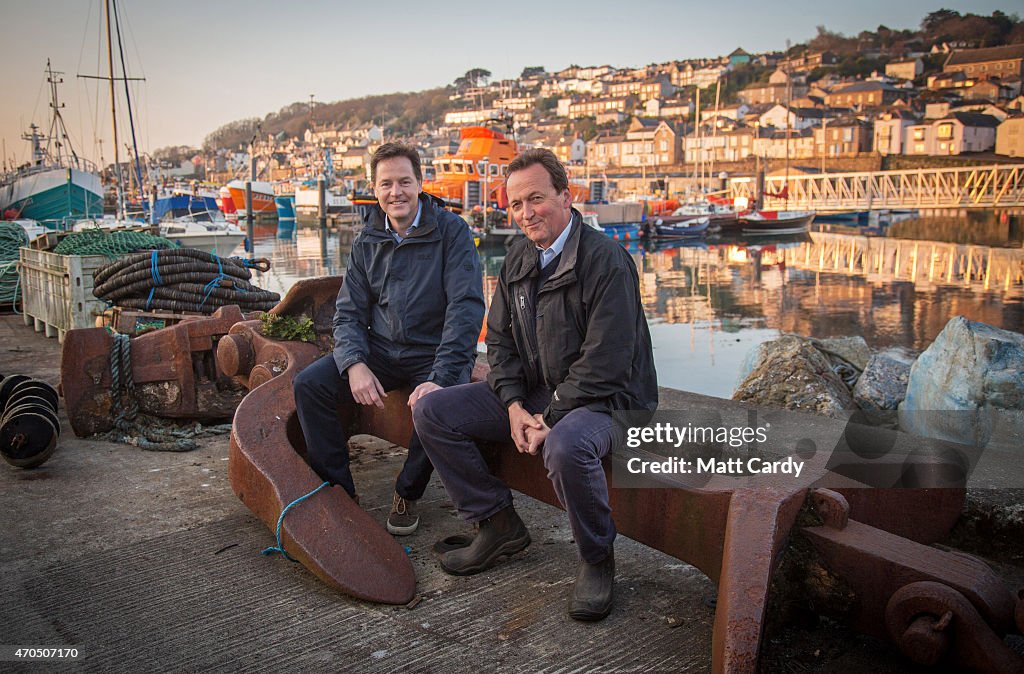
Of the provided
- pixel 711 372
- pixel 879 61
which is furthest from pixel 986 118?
pixel 711 372

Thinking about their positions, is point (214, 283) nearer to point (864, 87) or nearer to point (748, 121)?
point (748, 121)

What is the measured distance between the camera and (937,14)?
160 metres

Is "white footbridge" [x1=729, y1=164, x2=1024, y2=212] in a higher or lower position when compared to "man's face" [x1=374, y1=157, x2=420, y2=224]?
lower

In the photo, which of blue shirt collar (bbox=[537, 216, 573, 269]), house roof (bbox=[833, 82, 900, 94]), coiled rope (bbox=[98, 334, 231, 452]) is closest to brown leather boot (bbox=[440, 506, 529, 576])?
blue shirt collar (bbox=[537, 216, 573, 269])

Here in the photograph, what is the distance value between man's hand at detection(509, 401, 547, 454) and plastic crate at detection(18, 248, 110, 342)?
15.7 ft

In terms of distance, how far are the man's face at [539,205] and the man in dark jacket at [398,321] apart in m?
0.56

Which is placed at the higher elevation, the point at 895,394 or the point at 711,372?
the point at 895,394

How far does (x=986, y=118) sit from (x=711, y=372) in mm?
98868

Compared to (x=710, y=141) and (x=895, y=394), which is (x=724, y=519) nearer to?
(x=895, y=394)

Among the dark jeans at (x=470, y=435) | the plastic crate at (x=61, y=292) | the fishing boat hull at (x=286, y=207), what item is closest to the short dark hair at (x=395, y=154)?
the dark jeans at (x=470, y=435)

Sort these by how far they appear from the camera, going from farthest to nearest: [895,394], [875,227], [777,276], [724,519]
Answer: [875,227], [777,276], [895,394], [724,519]

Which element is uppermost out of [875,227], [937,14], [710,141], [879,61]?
[937,14]

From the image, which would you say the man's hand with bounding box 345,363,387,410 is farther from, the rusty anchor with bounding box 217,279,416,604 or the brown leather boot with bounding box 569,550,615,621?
the brown leather boot with bounding box 569,550,615,621

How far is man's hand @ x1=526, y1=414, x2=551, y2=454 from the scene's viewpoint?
8.49 feet
